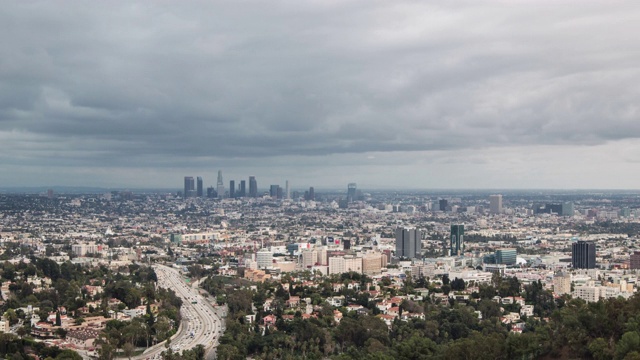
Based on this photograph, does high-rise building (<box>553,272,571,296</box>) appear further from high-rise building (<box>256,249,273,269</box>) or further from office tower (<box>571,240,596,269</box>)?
high-rise building (<box>256,249,273,269</box>)

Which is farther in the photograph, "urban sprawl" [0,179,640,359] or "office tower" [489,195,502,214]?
"office tower" [489,195,502,214]

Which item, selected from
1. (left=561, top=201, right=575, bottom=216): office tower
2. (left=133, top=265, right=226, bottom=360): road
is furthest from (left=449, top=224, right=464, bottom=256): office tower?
(left=561, top=201, right=575, bottom=216): office tower

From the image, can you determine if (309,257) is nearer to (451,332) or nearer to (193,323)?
(193,323)

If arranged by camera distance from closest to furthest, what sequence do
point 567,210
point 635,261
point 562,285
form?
1. point 562,285
2. point 635,261
3. point 567,210

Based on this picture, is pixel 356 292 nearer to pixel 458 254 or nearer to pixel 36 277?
pixel 36 277

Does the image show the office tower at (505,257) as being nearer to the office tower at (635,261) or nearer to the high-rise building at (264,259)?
the office tower at (635,261)

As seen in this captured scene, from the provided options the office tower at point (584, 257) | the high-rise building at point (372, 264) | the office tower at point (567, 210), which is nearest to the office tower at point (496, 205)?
the office tower at point (567, 210)

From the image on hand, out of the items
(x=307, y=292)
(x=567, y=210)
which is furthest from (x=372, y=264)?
(x=567, y=210)
